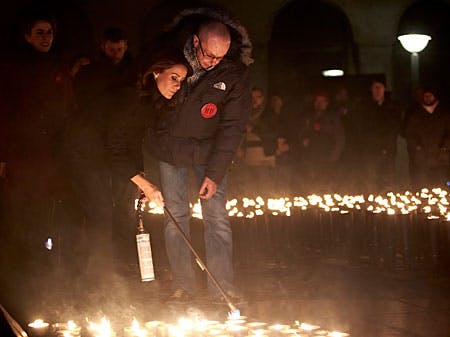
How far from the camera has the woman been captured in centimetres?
731

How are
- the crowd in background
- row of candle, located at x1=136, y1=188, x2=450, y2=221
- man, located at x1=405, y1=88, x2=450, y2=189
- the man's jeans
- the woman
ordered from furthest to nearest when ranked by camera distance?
man, located at x1=405, y1=88, x2=450, y2=189 < the crowd in background < row of candle, located at x1=136, y1=188, x2=450, y2=221 < the man's jeans < the woman

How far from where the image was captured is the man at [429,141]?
47.8 ft

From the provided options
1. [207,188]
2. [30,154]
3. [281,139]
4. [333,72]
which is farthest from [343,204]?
[333,72]

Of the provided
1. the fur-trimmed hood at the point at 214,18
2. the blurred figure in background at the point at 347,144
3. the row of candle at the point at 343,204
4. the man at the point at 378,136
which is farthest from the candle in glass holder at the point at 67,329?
the man at the point at 378,136

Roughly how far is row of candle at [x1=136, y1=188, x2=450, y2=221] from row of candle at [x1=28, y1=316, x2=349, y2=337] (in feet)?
16.6

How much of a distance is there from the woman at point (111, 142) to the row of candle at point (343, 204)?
12.8ft

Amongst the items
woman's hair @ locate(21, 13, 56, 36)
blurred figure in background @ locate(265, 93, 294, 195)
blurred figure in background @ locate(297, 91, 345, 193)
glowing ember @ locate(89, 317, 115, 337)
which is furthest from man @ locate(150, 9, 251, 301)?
blurred figure in background @ locate(297, 91, 345, 193)

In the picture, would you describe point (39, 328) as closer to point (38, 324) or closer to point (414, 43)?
point (38, 324)

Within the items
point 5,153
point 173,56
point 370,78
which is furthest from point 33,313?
point 370,78

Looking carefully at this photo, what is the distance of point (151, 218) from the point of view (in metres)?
12.0

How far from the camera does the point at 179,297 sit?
8.15 metres

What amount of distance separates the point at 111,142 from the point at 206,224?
3.46 ft

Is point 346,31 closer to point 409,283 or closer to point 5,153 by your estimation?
point 409,283

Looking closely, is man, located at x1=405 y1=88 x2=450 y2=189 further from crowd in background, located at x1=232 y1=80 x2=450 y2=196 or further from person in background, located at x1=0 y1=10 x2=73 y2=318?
person in background, located at x1=0 y1=10 x2=73 y2=318
